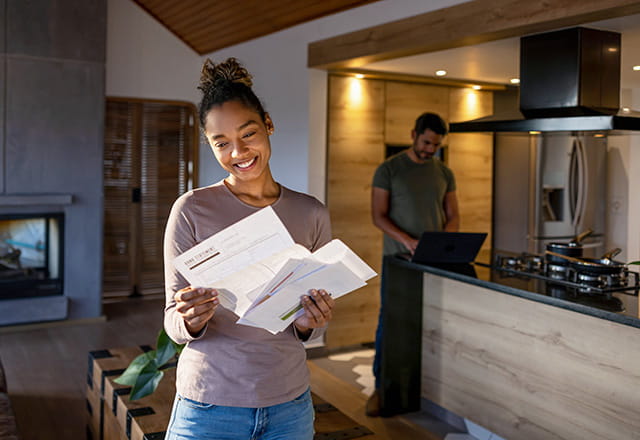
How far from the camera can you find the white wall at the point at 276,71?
4.55 m

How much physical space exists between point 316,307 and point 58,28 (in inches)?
187

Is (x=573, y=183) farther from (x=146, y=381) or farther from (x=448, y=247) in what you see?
(x=146, y=381)

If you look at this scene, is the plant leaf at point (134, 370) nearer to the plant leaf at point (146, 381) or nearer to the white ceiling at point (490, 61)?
the plant leaf at point (146, 381)

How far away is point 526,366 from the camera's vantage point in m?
3.05

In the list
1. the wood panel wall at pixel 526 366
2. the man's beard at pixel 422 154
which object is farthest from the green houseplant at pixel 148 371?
the man's beard at pixel 422 154

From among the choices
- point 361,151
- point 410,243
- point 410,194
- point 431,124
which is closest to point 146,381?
point 410,243

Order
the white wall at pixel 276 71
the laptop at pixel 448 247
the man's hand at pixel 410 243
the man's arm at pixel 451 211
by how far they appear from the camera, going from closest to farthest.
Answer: the laptop at pixel 448 247, the man's hand at pixel 410 243, the man's arm at pixel 451 211, the white wall at pixel 276 71

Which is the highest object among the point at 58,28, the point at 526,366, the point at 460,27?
the point at 58,28

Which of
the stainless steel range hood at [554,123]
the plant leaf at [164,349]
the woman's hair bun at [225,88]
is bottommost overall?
the plant leaf at [164,349]

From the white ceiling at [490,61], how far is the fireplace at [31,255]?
9.47ft

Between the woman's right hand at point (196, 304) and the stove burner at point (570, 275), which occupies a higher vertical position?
the woman's right hand at point (196, 304)

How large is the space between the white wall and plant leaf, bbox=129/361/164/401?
2320mm

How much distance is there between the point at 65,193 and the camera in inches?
214

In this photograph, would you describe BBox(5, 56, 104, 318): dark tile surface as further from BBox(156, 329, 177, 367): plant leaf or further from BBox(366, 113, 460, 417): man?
BBox(156, 329, 177, 367): plant leaf
